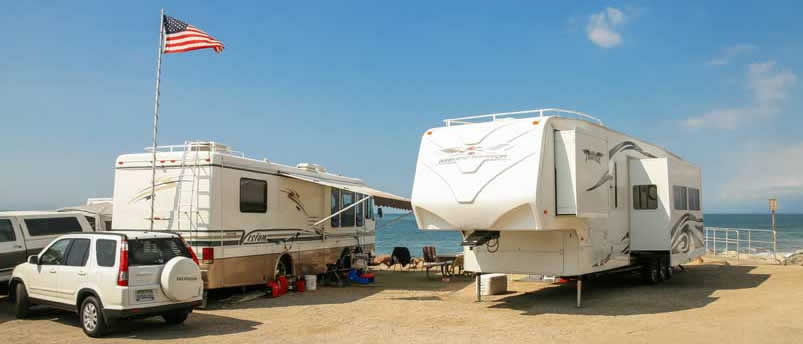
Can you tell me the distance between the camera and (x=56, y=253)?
370 inches

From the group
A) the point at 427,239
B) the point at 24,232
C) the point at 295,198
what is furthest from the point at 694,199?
the point at 427,239

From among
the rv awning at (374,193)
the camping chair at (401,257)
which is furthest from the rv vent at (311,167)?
the camping chair at (401,257)

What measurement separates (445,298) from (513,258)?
231 cm

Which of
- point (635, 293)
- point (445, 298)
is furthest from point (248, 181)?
point (635, 293)

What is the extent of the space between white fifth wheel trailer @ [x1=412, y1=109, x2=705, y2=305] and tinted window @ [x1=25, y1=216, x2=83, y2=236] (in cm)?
726

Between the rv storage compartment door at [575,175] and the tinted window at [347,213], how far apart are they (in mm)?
6979

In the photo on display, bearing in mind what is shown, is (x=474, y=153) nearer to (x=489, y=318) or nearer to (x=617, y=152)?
(x=489, y=318)

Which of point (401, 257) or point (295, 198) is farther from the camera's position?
point (401, 257)

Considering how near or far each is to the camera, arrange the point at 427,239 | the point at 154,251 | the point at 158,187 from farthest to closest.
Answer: the point at 427,239, the point at 158,187, the point at 154,251

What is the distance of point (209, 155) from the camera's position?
11.5 m

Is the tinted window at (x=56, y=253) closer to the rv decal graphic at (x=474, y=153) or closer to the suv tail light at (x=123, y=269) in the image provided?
the suv tail light at (x=123, y=269)

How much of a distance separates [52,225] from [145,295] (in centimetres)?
524

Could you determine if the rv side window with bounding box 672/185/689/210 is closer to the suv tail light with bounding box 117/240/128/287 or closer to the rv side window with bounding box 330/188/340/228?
the rv side window with bounding box 330/188/340/228

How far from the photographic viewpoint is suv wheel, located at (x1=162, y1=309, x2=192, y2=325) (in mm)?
9344
